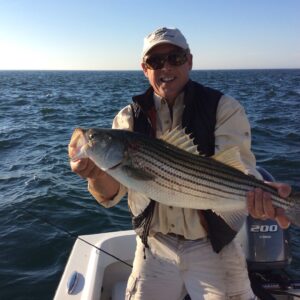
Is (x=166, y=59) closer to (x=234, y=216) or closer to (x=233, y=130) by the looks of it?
(x=233, y=130)

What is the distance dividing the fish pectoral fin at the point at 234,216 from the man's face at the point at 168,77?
4.98 feet

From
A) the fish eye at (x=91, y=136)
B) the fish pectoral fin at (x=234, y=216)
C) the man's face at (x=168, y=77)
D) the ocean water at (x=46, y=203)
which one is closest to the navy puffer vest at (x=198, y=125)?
the man's face at (x=168, y=77)

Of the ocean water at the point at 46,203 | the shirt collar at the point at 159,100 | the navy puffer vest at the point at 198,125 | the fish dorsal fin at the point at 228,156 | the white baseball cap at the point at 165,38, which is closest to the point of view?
the fish dorsal fin at the point at 228,156

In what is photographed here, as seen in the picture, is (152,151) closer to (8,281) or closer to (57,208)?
(8,281)

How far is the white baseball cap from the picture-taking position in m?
4.78

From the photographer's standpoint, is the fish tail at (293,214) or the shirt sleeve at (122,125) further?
the shirt sleeve at (122,125)

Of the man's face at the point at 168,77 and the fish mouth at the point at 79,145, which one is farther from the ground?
the man's face at the point at 168,77

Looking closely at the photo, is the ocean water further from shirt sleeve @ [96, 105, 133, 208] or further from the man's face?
the man's face

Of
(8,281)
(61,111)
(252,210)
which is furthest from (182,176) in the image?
(61,111)

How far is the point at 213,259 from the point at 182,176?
3.86 feet

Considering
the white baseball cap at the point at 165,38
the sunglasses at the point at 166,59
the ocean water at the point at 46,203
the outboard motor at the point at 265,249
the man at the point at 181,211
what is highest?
the white baseball cap at the point at 165,38

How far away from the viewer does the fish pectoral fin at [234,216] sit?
167 inches

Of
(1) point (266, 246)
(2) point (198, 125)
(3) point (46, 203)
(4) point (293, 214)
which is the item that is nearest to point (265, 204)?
(4) point (293, 214)

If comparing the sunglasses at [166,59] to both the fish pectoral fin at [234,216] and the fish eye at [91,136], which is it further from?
the fish pectoral fin at [234,216]
